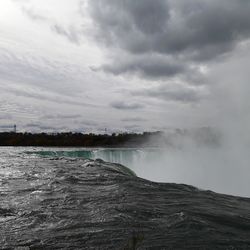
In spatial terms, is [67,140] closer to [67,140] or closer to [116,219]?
[67,140]

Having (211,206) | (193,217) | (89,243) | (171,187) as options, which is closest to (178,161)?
(171,187)

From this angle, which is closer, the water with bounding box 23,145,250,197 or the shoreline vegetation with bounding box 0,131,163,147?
the water with bounding box 23,145,250,197

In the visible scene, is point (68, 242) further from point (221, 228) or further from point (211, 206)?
point (211, 206)

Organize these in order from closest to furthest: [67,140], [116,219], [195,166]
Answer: [116,219] < [195,166] < [67,140]

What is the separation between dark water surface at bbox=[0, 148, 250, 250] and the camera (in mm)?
6770

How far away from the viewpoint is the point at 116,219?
28.1ft

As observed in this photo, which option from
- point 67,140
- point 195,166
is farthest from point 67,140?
point 195,166

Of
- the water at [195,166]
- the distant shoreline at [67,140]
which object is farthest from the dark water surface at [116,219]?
the distant shoreline at [67,140]

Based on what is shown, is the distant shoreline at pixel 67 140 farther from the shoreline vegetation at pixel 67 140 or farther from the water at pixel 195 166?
the water at pixel 195 166

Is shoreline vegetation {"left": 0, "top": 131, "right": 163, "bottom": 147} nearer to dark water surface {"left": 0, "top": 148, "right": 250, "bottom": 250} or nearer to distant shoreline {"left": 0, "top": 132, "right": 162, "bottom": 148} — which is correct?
distant shoreline {"left": 0, "top": 132, "right": 162, "bottom": 148}

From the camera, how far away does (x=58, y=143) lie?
104 metres

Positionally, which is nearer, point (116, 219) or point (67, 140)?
point (116, 219)

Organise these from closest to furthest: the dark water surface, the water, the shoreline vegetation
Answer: the dark water surface
the water
the shoreline vegetation

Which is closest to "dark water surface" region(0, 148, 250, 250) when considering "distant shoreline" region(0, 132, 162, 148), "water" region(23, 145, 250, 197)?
"water" region(23, 145, 250, 197)
